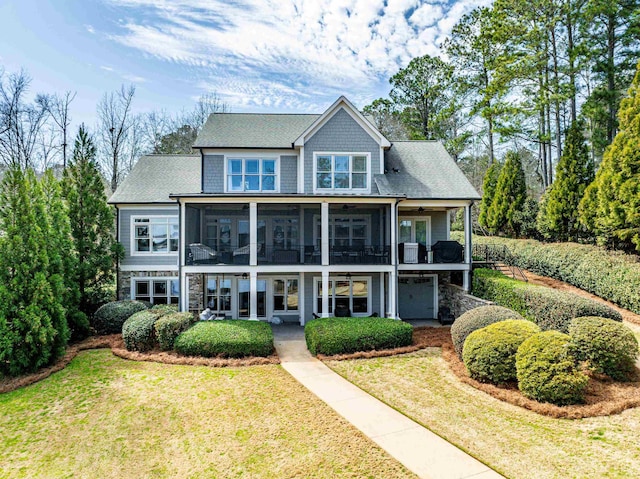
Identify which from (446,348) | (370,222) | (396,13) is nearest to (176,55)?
(396,13)

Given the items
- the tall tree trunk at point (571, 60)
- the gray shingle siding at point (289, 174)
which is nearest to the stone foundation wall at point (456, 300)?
the gray shingle siding at point (289, 174)

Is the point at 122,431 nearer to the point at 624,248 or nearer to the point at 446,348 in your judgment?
the point at 446,348

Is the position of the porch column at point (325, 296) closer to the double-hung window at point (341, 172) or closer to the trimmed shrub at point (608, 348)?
the double-hung window at point (341, 172)

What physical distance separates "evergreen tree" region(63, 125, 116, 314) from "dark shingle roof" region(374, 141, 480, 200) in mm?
12816

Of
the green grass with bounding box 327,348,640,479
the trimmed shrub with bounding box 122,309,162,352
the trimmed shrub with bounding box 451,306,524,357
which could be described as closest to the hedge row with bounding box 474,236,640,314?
the trimmed shrub with bounding box 451,306,524,357

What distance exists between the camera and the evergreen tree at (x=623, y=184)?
1425cm

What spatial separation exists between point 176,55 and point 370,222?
1264cm

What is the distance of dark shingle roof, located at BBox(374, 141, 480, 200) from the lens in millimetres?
16906

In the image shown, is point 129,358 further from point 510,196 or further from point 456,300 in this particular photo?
point 510,196

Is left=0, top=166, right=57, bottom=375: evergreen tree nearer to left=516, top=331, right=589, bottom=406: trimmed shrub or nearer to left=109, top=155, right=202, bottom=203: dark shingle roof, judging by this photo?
left=109, top=155, right=202, bottom=203: dark shingle roof

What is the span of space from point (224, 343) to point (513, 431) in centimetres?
825

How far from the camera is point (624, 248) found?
15.5 metres

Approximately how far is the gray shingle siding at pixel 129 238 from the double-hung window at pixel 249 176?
129 inches

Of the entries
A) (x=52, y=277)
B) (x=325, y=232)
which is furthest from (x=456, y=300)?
(x=52, y=277)
